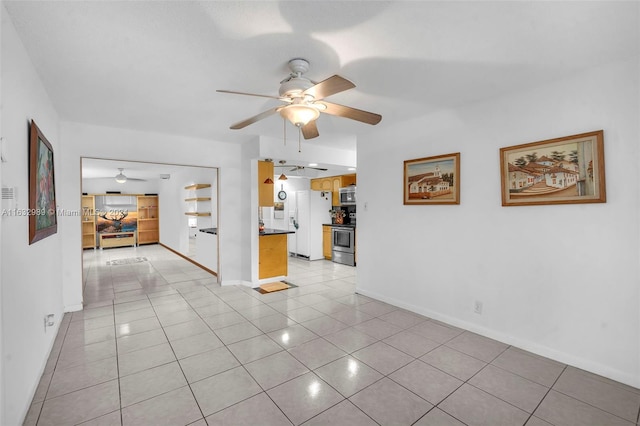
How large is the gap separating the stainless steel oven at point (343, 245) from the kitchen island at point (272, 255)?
1.84m

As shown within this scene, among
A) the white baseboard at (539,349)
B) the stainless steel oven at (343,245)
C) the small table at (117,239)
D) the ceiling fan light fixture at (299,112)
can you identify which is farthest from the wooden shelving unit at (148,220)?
the ceiling fan light fixture at (299,112)

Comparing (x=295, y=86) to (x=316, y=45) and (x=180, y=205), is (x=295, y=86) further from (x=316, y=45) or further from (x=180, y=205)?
(x=180, y=205)

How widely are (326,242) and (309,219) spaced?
2.42ft

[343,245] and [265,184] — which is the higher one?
[265,184]

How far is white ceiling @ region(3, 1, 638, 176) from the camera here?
1688mm

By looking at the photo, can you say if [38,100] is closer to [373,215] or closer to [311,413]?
[311,413]

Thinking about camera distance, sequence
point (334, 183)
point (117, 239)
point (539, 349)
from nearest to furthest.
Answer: point (539, 349), point (334, 183), point (117, 239)

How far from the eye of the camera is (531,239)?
274 centimetres

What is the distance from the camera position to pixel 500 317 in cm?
296

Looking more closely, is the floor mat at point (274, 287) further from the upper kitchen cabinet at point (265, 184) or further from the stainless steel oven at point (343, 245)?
the stainless steel oven at point (343, 245)

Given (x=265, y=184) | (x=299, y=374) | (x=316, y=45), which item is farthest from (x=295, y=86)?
(x=265, y=184)

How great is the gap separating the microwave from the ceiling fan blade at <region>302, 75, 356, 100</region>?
4952mm

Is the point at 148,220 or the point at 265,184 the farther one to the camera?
the point at 148,220

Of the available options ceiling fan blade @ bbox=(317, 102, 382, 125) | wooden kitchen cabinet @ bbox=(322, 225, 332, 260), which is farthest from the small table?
ceiling fan blade @ bbox=(317, 102, 382, 125)
